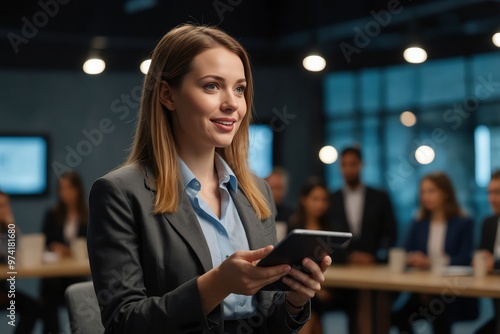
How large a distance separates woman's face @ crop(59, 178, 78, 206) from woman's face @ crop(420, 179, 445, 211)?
10.4 ft

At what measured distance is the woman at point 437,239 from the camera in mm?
5672

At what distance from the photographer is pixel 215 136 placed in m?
1.74

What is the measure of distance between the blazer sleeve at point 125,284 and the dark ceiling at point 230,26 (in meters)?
7.20

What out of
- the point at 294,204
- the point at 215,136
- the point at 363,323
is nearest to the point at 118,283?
the point at 215,136

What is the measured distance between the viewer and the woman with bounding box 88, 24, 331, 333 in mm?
1580

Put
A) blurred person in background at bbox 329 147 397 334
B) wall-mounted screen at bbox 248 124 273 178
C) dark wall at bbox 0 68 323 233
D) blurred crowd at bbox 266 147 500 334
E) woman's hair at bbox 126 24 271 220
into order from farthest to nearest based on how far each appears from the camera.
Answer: wall-mounted screen at bbox 248 124 273 178
dark wall at bbox 0 68 323 233
blurred person in background at bbox 329 147 397 334
blurred crowd at bbox 266 147 500 334
woman's hair at bbox 126 24 271 220

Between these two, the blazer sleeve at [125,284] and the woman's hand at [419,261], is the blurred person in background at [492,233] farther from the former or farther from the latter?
the blazer sleeve at [125,284]

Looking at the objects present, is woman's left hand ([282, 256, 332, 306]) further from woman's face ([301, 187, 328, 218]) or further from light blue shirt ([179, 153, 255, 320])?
woman's face ([301, 187, 328, 218])

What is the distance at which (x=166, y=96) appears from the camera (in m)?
1.81

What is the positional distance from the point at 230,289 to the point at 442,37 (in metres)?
8.23

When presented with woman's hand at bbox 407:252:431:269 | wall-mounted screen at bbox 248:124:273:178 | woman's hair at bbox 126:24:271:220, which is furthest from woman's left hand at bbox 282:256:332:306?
wall-mounted screen at bbox 248:124:273:178

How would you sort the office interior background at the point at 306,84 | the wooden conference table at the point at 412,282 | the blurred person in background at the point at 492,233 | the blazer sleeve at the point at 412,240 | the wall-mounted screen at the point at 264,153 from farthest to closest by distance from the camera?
1. the wall-mounted screen at the point at 264,153
2. the office interior background at the point at 306,84
3. the blazer sleeve at the point at 412,240
4. the blurred person in background at the point at 492,233
5. the wooden conference table at the point at 412,282

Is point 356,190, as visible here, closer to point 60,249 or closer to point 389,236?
point 389,236

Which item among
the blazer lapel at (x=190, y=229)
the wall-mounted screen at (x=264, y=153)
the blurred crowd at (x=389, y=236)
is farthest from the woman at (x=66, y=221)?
the blazer lapel at (x=190, y=229)
